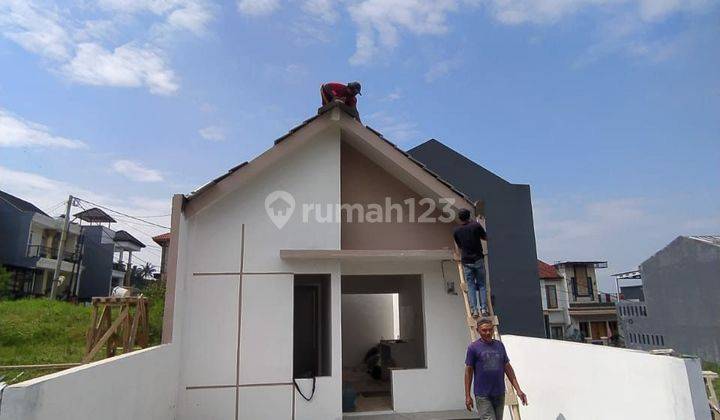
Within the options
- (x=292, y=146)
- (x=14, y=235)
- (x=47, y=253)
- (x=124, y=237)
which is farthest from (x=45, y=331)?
(x=124, y=237)

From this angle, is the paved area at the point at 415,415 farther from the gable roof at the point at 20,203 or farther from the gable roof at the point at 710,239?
the gable roof at the point at 20,203

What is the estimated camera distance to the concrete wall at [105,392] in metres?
2.67

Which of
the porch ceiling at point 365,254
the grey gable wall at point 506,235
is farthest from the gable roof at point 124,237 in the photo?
the porch ceiling at point 365,254

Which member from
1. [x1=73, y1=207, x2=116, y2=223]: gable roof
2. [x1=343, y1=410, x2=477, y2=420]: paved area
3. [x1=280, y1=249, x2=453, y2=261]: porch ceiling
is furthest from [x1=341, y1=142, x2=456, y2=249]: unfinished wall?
[x1=73, y1=207, x2=116, y2=223]: gable roof

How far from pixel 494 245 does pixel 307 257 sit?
1228 centimetres

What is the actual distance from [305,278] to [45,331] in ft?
39.2

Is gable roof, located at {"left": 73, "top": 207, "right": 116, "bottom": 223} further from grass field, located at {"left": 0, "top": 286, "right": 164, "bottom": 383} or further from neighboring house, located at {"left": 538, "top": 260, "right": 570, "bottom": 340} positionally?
neighboring house, located at {"left": 538, "top": 260, "right": 570, "bottom": 340}

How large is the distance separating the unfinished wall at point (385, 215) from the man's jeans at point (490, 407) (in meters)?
3.48

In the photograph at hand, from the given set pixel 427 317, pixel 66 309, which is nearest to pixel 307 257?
pixel 427 317

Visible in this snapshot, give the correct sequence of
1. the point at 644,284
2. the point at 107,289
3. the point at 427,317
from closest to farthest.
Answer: the point at 427,317
the point at 644,284
the point at 107,289

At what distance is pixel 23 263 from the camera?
1188 inches

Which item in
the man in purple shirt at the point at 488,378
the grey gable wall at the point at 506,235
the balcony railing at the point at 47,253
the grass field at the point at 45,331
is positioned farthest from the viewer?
the balcony railing at the point at 47,253

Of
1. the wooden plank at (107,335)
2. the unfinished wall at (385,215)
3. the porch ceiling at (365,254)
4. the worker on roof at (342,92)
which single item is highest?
the worker on roof at (342,92)

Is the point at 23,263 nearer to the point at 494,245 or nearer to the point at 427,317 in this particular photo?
the point at 494,245
